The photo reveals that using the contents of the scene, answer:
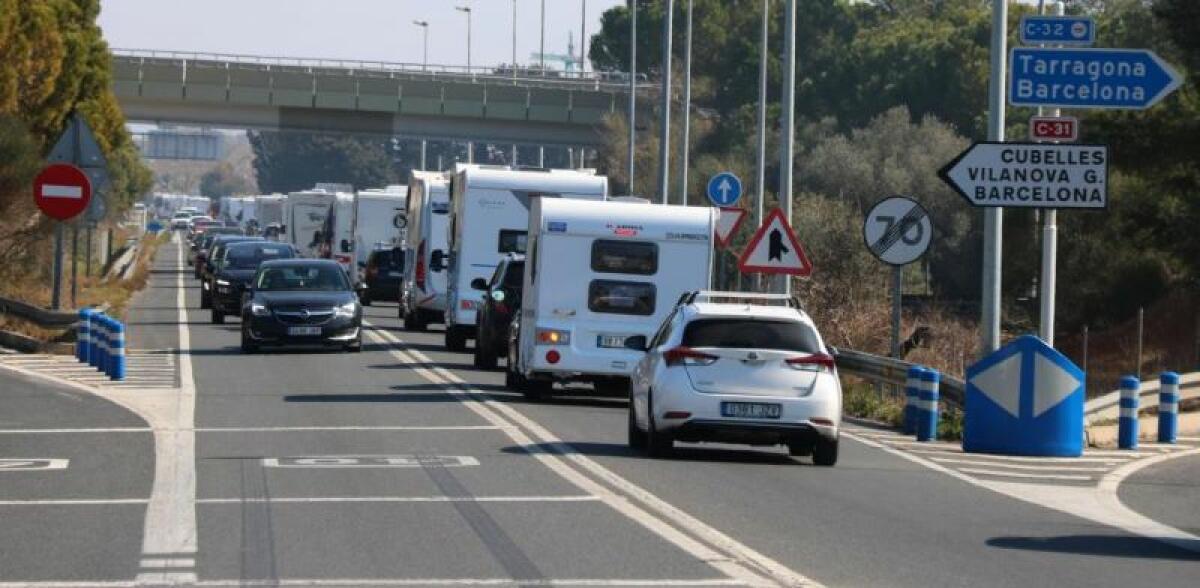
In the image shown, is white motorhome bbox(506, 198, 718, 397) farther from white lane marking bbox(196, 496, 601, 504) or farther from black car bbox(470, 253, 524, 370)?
white lane marking bbox(196, 496, 601, 504)

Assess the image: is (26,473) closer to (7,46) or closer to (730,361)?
(730,361)

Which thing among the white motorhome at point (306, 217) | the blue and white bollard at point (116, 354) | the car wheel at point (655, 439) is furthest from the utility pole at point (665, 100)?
the car wheel at point (655, 439)

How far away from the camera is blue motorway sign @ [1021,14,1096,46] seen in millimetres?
22656

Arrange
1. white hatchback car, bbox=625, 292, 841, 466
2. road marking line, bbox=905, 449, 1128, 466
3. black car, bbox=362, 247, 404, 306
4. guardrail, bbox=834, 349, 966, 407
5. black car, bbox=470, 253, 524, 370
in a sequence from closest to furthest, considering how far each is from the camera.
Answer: white hatchback car, bbox=625, 292, 841, 466
road marking line, bbox=905, 449, 1128, 466
guardrail, bbox=834, 349, 966, 407
black car, bbox=470, 253, 524, 370
black car, bbox=362, 247, 404, 306

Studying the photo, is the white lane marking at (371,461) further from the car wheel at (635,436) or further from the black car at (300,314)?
the black car at (300,314)

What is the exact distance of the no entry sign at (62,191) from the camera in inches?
1330

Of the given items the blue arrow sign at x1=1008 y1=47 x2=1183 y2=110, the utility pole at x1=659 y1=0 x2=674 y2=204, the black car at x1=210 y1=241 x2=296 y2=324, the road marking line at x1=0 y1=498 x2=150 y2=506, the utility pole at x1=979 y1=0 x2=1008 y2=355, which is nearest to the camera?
the road marking line at x1=0 y1=498 x2=150 y2=506

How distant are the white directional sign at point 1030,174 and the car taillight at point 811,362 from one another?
3.34 m

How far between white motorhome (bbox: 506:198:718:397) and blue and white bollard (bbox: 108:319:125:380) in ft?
17.3

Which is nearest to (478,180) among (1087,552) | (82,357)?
(82,357)

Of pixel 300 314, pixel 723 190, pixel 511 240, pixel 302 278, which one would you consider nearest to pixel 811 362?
pixel 300 314

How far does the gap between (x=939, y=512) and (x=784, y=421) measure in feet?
12.1

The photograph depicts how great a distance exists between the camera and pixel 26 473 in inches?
706

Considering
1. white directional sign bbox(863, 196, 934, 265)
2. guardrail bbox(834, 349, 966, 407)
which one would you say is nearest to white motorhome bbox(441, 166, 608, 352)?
guardrail bbox(834, 349, 966, 407)
